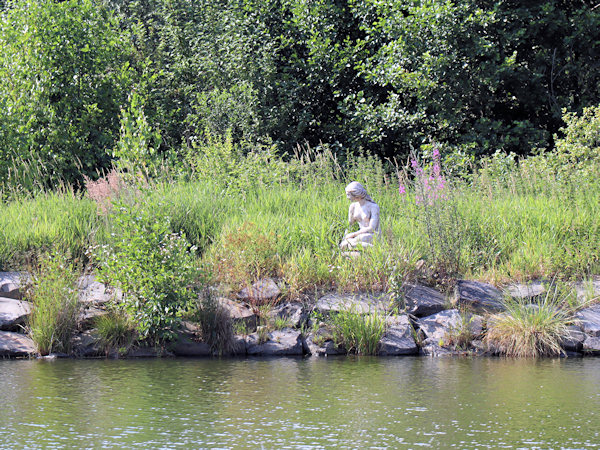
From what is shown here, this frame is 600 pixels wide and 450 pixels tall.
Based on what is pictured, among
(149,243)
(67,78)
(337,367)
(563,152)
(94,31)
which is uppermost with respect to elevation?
(94,31)

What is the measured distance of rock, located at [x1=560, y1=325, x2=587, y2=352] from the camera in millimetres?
10273

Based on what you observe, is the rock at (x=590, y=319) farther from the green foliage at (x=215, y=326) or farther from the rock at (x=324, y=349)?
the green foliage at (x=215, y=326)

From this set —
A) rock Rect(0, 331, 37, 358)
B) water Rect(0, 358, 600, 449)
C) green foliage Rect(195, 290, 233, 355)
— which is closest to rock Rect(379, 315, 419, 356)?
water Rect(0, 358, 600, 449)

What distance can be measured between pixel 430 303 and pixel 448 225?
4.65 feet

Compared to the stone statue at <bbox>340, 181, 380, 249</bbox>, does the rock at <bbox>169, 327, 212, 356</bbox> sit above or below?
below

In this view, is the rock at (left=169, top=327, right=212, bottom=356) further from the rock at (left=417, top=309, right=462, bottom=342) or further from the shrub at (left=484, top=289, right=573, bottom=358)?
the shrub at (left=484, top=289, right=573, bottom=358)

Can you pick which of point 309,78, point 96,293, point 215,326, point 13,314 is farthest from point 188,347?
point 309,78

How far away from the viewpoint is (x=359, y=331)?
33.9 ft

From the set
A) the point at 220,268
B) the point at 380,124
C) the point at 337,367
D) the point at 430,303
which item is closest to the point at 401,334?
the point at 430,303

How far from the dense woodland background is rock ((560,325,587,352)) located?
23.4 feet

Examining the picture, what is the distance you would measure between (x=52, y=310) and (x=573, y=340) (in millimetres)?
6779

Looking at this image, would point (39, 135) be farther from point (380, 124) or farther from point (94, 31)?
point (380, 124)

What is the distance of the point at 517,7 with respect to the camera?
18.8 m

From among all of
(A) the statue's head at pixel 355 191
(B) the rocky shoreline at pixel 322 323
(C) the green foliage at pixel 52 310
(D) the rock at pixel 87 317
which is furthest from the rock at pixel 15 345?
(A) the statue's head at pixel 355 191
